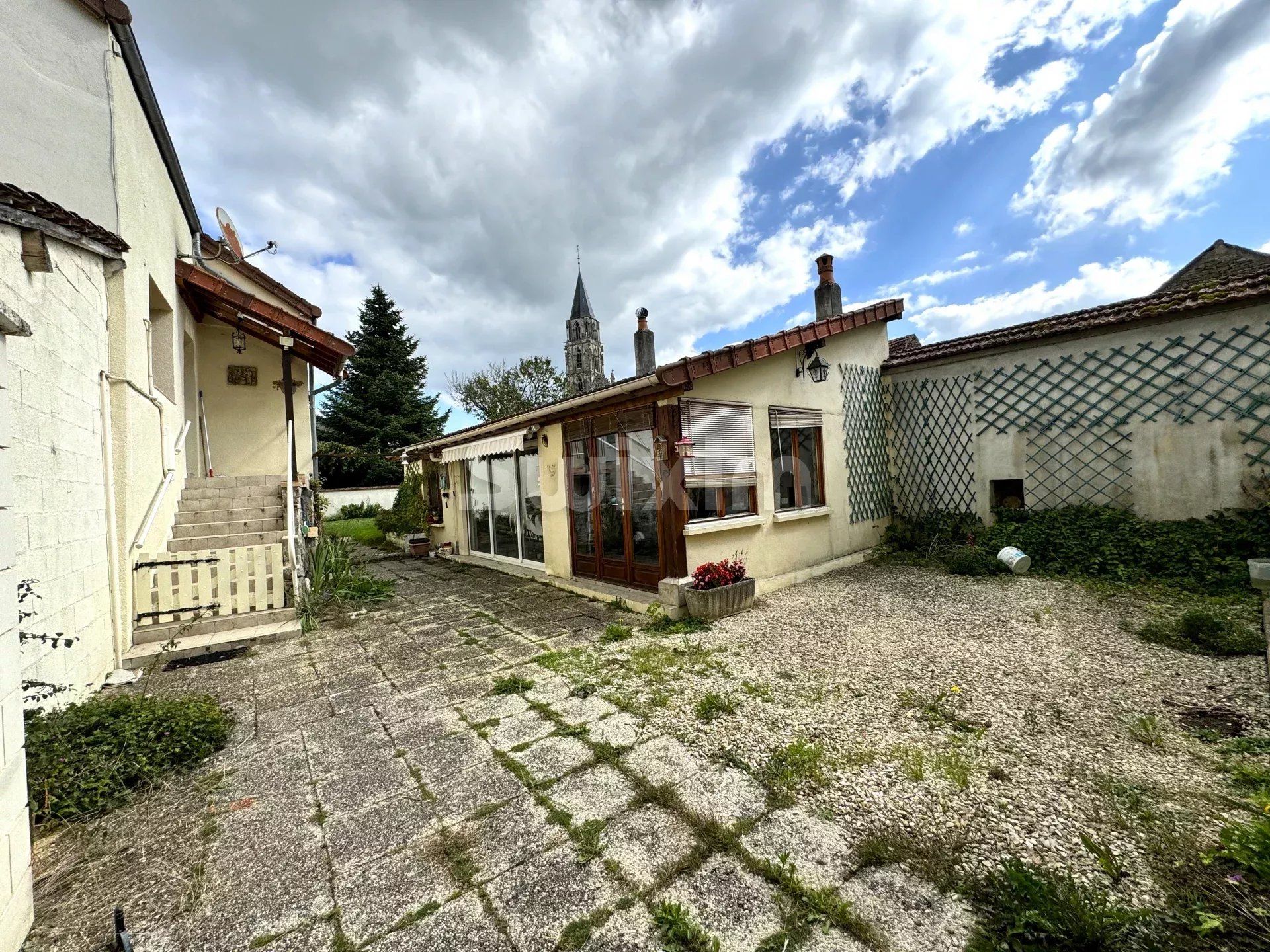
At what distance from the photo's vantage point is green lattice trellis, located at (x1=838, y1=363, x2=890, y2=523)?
985 centimetres

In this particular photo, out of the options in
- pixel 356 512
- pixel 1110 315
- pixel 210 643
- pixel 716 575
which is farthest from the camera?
pixel 356 512

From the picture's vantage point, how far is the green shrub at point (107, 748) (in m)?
2.82

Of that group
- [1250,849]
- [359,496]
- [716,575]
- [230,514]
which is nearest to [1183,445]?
[716,575]

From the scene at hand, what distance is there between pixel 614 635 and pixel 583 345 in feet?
146

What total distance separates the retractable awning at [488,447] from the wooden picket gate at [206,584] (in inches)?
169

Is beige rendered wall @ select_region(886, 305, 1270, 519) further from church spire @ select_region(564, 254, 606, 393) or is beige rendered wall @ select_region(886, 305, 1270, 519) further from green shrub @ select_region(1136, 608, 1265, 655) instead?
church spire @ select_region(564, 254, 606, 393)

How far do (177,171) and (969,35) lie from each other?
14.0 meters

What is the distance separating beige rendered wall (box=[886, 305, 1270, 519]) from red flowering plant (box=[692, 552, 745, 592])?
23.2 ft

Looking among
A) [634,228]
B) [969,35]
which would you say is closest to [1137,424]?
[969,35]

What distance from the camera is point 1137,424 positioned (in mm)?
7941

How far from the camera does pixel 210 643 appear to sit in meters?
5.89

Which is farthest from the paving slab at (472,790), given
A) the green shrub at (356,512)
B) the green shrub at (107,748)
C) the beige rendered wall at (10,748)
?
the green shrub at (356,512)

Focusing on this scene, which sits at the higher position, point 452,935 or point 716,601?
point 716,601

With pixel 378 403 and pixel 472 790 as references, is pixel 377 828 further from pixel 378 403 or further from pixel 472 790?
pixel 378 403
